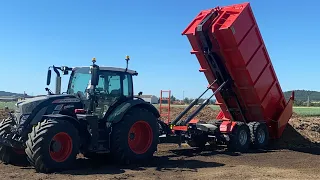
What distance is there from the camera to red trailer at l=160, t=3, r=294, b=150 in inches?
512

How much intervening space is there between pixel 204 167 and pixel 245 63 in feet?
14.5

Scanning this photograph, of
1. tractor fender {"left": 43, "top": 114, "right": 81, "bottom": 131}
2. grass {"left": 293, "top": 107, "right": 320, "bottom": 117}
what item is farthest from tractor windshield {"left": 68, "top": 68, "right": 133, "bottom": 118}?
grass {"left": 293, "top": 107, "right": 320, "bottom": 117}

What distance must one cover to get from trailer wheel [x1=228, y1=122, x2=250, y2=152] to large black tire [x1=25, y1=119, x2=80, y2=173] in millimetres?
5967

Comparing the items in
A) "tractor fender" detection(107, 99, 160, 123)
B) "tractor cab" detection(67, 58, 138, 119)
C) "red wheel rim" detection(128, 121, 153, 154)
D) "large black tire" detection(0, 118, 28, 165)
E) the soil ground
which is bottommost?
the soil ground

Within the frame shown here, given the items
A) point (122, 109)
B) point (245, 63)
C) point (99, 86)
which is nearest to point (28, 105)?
point (99, 86)

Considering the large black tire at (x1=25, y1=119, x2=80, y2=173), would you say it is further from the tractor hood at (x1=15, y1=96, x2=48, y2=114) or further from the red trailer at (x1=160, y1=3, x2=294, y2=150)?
the red trailer at (x1=160, y1=3, x2=294, y2=150)

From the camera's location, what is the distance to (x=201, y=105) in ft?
45.3

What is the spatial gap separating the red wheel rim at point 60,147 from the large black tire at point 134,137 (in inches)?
47.2

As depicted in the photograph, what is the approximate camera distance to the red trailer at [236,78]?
13.0m

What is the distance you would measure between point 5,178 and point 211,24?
7621mm

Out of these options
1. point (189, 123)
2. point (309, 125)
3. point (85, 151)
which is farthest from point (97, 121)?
point (309, 125)

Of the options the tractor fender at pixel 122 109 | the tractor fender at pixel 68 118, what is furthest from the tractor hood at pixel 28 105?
the tractor fender at pixel 122 109

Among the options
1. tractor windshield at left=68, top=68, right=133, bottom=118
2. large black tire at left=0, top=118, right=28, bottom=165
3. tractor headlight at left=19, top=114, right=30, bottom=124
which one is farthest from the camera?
tractor windshield at left=68, top=68, right=133, bottom=118

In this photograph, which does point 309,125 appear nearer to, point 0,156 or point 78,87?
point 78,87
